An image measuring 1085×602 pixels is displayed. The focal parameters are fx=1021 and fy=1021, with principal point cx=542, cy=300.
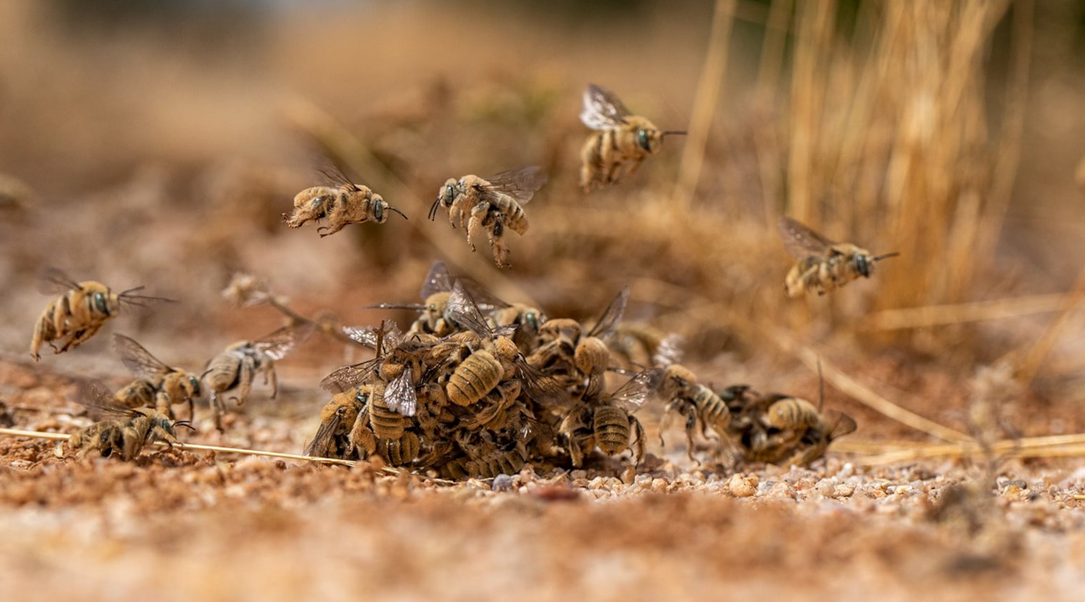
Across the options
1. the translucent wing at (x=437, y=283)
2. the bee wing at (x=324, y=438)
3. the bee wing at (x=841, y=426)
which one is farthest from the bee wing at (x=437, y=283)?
the bee wing at (x=841, y=426)

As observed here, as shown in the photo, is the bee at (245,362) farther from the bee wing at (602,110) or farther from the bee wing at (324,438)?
the bee wing at (602,110)

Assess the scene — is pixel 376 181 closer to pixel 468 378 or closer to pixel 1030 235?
pixel 468 378

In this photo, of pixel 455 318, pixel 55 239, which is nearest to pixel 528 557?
pixel 455 318

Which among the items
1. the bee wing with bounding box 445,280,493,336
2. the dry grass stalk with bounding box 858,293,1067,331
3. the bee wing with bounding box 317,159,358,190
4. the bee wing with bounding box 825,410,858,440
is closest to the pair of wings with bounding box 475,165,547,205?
the bee wing with bounding box 445,280,493,336

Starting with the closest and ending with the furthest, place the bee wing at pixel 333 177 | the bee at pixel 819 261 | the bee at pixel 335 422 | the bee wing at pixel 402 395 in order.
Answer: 1. the bee wing at pixel 402 395
2. the bee wing at pixel 333 177
3. the bee at pixel 335 422
4. the bee at pixel 819 261

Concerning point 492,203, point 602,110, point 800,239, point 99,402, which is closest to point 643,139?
point 602,110

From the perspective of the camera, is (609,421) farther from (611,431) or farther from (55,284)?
(55,284)
